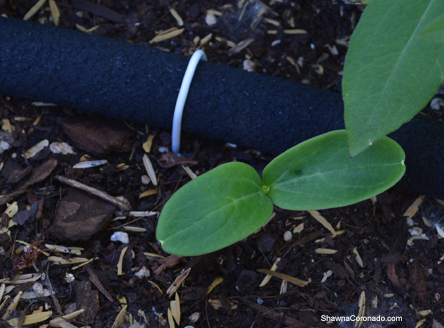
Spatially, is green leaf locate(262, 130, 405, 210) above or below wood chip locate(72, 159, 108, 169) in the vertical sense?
above

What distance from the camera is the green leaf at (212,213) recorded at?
75cm

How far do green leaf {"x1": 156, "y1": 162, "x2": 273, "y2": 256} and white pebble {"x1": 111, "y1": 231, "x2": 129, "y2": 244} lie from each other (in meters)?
0.33

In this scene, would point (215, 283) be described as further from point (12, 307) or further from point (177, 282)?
point (12, 307)

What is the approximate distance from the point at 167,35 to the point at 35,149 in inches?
23.9

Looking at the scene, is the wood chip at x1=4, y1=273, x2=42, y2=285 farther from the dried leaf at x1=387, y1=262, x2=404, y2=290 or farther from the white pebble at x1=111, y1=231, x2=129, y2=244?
the dried leaf at x1=387, y1=262, x2=404, y2=290

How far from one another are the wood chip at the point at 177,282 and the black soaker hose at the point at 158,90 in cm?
43

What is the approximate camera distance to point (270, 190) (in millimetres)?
896

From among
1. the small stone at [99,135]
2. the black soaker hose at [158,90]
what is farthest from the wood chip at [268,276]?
the small stone at [99,135]

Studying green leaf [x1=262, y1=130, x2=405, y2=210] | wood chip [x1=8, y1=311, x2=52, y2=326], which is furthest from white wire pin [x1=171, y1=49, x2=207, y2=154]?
wood chip [x1=8, y1=311, x2=52, y2=326]

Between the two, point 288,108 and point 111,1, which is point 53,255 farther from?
point 111,1

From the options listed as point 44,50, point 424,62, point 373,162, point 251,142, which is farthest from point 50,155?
point 424,62

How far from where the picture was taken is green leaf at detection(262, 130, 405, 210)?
817 mm

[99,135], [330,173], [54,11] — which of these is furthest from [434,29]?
[54,11]

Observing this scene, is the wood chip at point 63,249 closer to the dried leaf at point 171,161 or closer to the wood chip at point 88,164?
the wood chip at point 88,164
